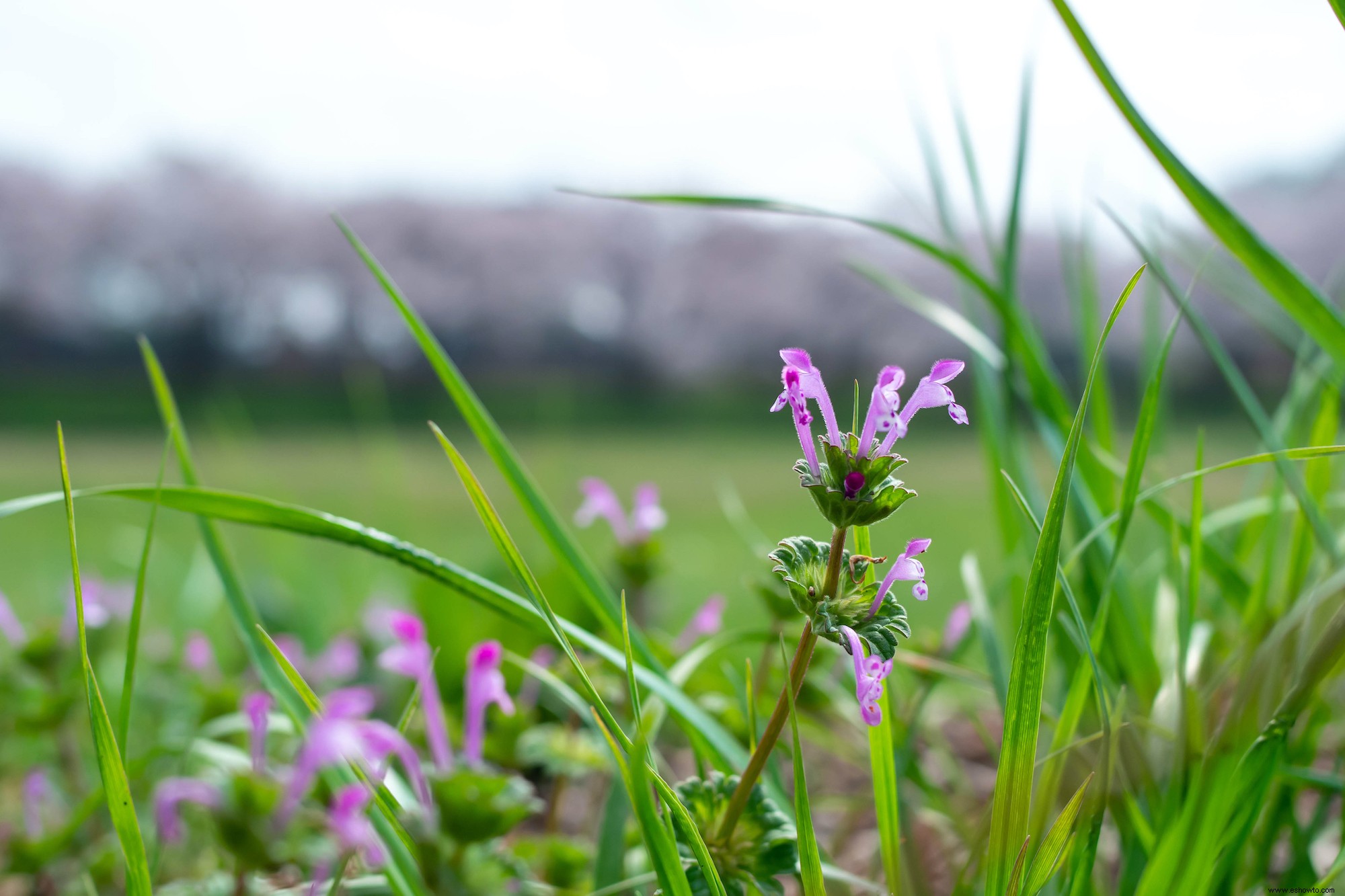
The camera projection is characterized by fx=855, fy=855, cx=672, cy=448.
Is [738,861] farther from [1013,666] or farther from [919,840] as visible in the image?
[919,840]

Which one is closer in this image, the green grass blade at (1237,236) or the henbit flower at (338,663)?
the green grass blade at (1237,236)

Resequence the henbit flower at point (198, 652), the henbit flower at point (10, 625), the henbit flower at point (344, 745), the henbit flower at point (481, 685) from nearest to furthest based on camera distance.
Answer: the henbit flower at point (344, 745)
the henbit flower at point (481, 685)
the henbit flower at point (10, 625)
the henbit flower at point (198, 652)

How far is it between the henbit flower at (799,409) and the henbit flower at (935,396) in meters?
0.02

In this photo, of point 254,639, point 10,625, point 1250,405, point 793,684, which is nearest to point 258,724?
point 254,639

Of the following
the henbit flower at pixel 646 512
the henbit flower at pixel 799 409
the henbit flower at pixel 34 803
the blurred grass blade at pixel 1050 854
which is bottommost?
the henbit flower at pixel 34 803

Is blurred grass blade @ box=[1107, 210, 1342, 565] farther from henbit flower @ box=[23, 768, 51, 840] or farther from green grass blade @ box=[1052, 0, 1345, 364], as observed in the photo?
henbit flower @ box=[23, 768, 51, 840]

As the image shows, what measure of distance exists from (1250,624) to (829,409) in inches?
10.5

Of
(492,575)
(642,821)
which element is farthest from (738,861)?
(492,575)

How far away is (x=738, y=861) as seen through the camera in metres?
0.22

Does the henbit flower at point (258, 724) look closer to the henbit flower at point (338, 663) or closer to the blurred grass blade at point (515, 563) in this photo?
the blurred grass blade at point (515, 563)

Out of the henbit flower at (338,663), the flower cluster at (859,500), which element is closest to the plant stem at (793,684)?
the flower cluster at (859,500)

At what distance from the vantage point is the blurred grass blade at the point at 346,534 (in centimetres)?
22

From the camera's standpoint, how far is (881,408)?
0.65 ft

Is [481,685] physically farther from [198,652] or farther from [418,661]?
[198,652]
